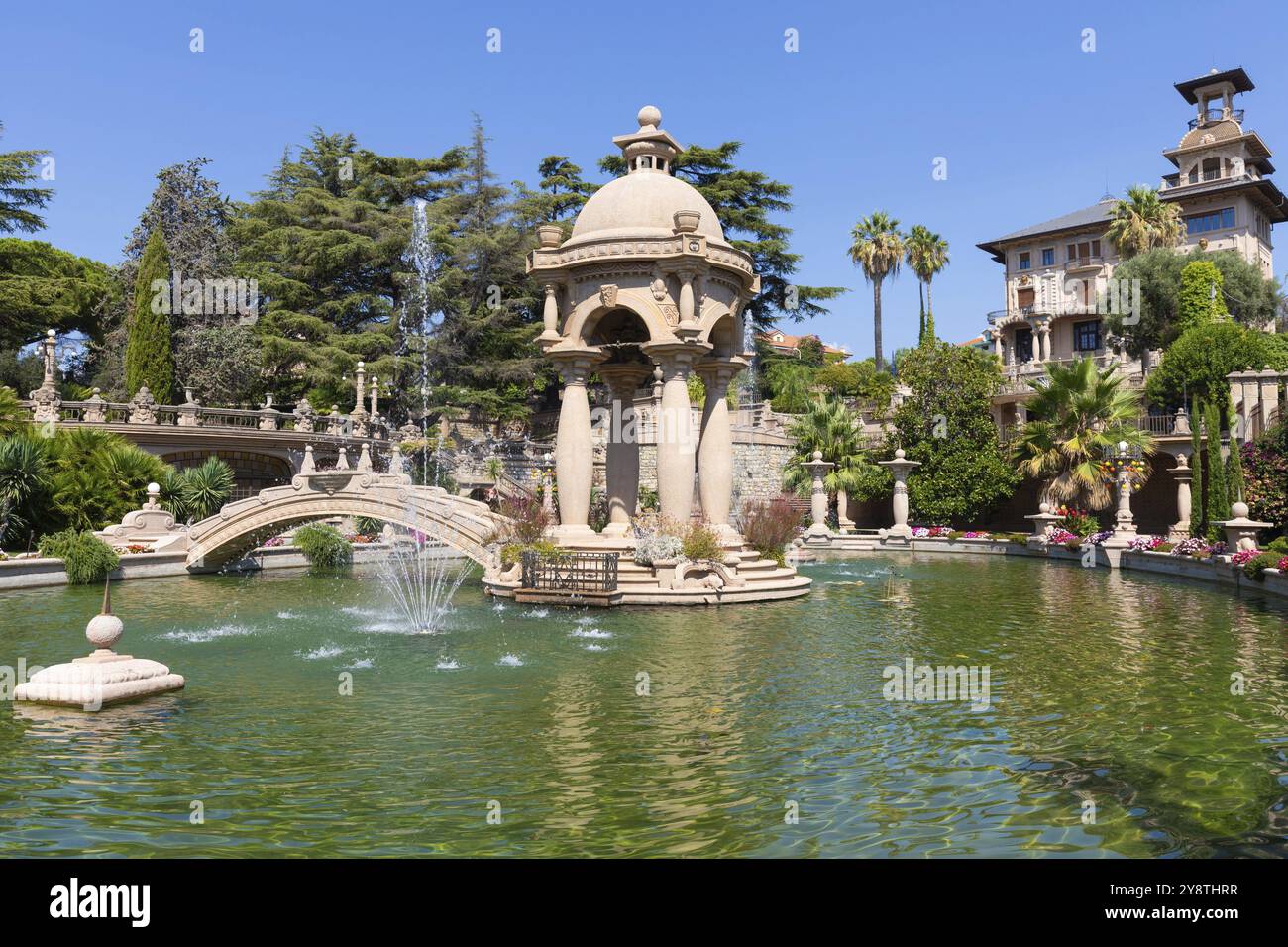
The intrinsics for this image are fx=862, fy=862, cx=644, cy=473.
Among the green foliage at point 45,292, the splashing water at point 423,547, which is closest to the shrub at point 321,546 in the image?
the splashing water at point 423,547

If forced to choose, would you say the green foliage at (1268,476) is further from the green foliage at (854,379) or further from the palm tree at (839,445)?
the green foliage at (854,379)

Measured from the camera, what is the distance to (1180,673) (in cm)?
1047

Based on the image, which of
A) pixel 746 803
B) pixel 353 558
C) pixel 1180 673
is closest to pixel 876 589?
pixel 1180 673

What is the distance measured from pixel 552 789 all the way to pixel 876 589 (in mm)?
14843

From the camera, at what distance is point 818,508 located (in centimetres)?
3747

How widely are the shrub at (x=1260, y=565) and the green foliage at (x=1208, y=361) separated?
24.5 m

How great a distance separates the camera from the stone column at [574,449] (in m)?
18.3

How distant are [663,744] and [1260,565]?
16447 mm

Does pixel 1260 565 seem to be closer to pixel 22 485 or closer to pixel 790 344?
pixel 22 485

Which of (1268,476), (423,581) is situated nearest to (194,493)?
(423,581)

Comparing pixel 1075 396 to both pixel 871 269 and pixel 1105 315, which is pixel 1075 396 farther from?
pixel 871 269

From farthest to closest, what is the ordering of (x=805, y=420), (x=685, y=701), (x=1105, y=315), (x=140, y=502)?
(x=1105, y=315)
(x=805, y=420)
(x=140, y=502)
(x=685, y=701)

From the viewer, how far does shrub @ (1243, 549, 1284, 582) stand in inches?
704

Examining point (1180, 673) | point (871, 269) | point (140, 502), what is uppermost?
point (871, 269)
